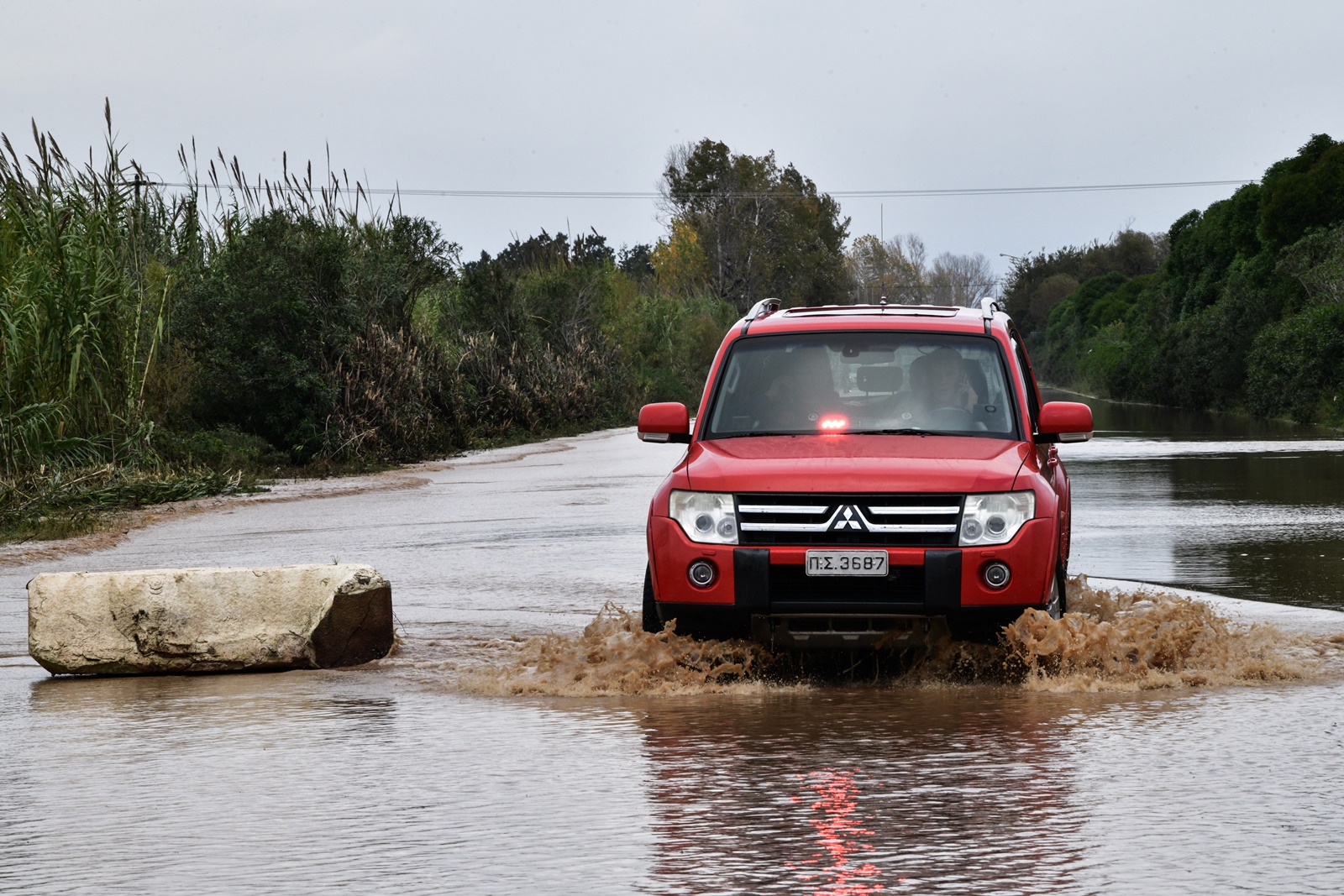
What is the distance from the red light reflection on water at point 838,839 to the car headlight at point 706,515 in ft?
6.57

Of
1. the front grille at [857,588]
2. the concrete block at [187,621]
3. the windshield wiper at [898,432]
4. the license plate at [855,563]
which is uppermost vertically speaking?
the windshield wiper at [898,432]

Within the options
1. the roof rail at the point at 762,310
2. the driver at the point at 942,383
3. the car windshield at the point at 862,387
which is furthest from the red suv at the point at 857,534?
the roof rail at the point at 762,310

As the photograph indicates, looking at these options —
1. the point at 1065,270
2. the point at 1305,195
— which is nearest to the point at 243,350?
the point at 1305,195

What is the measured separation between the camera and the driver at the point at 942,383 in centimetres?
977

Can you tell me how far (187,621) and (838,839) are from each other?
5240 mm

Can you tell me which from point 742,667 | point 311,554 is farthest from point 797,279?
point 742,667

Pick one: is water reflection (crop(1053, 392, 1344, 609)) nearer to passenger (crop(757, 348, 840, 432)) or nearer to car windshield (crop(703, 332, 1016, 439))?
car windshield (crop(703, 332, 1016, 439))

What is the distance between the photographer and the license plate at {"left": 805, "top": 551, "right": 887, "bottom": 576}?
27.3 ft

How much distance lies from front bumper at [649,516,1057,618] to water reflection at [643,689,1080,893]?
0.45 metres

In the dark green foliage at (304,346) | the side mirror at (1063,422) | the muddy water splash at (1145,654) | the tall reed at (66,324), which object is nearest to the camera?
the muddy water splash at (1145,654)

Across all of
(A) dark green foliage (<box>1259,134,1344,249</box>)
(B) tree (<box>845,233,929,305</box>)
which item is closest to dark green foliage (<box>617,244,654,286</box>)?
(B) tree (<box>845,233,929,305</box>)

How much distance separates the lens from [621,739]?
7.62 meters

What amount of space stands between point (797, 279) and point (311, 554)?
9302 centimetres

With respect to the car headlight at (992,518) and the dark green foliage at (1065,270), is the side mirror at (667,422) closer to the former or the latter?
the car headlight at (992,518)
